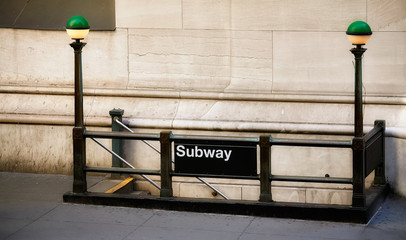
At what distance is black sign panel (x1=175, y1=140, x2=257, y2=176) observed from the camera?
34.8ft

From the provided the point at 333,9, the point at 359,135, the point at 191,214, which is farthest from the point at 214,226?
the point at 333,9

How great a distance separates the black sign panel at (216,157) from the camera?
1060cm

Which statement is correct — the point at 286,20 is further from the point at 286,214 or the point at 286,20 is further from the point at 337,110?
the point at 286,214

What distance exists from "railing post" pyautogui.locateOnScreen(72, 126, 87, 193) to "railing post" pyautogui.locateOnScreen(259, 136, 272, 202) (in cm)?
246

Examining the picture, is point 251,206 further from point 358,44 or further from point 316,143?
point 358,44

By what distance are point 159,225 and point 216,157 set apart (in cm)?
116

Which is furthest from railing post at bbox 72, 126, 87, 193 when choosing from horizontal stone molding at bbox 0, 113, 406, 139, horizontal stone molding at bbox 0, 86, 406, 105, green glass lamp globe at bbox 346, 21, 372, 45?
green glass lamp globe at bbox 346, 21, 372, 45

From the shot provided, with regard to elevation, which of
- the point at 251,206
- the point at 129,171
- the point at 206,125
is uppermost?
the point at 206,125

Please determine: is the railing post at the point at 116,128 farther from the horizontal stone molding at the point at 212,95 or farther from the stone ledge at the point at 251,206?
the stone ledge at the point at 251,206

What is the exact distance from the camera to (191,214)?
1076 centimetres

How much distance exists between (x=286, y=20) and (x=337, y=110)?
60.2 inches

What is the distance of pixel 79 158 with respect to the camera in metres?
11.2

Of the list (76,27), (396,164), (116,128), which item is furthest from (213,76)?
(396,164)

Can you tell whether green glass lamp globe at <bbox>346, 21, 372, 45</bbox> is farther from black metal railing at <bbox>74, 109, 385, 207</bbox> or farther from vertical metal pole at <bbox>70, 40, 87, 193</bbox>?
vertical metal pole at <bbox>70, 40, 87, 193</bbox>
